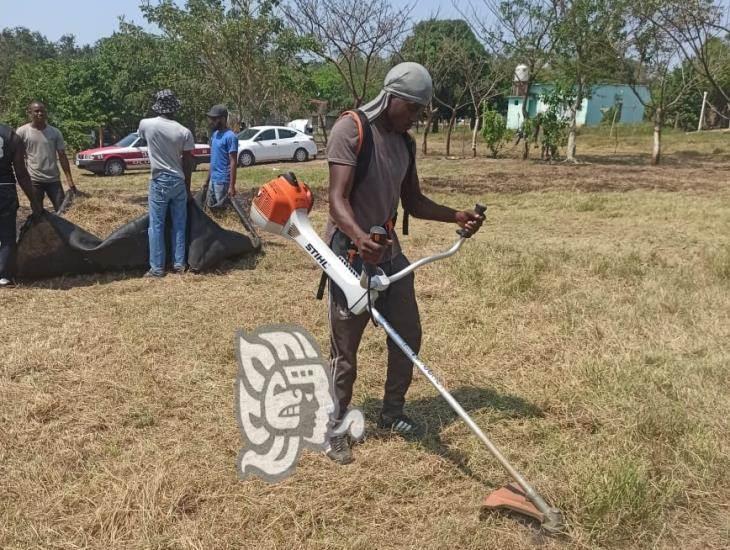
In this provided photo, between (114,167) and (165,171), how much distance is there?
36.7 feet

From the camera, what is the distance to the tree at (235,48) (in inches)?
714

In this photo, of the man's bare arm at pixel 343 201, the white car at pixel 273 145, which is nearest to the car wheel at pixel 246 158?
the white car at pixel 273 145

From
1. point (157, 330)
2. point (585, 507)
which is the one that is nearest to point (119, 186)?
point (157, 330)

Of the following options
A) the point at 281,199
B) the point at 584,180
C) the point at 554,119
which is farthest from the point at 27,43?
the point at 281,199

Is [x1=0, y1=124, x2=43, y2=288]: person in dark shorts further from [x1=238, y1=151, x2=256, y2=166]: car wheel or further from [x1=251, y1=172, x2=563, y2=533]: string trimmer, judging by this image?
[x1=238, y1=151, x2=256, y2=166]: car wheel

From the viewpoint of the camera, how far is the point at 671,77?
2162 centimetres

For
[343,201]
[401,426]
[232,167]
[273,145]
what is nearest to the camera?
[343,201]

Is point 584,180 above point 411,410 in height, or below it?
above

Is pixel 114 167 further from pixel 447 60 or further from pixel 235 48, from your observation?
pixel 447 60

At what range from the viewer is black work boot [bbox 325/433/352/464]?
2.56 m

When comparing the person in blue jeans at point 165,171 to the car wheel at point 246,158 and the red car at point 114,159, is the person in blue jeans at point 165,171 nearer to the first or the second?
the red car at point 114,159

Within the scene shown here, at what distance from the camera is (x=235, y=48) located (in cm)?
1850

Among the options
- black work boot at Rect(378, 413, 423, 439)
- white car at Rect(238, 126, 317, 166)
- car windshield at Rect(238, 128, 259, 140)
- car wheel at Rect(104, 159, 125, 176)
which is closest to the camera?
black work boot at Rect(378, 413, 423, 439)

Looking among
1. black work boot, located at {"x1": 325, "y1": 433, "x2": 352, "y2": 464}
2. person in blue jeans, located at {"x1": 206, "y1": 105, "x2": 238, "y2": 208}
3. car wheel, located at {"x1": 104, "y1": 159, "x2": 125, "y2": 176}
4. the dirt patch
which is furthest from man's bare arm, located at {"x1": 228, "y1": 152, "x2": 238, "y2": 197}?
car wheel, located at {"x1": 104, "y1": 159, "x2": 125, "y2": 176}
